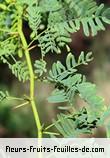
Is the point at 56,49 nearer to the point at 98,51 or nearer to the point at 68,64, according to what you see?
the point at 68,64

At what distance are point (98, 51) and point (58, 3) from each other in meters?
1.69

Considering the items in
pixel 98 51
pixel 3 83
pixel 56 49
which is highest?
pixel 98 51

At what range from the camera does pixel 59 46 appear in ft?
1.90

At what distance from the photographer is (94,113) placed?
20.4 inches

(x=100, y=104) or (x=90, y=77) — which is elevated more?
(x=90, y=77)

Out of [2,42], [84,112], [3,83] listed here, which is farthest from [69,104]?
[3,83]

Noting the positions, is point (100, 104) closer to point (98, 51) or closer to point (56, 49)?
point (56, 49)

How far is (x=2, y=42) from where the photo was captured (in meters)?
0.60

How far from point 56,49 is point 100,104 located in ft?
0.34

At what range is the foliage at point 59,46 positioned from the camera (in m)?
0.53

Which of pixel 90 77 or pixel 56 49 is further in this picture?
pixel 90 77

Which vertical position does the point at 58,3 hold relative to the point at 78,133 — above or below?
above

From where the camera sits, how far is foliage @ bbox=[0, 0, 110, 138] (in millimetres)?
528

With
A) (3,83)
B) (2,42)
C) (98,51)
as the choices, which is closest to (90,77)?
(98,51)
